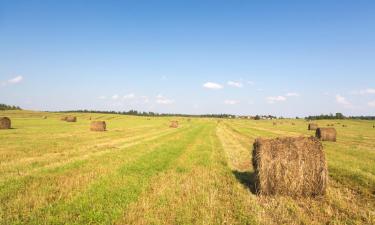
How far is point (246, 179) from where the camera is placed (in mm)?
12805

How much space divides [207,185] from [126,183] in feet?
9.14

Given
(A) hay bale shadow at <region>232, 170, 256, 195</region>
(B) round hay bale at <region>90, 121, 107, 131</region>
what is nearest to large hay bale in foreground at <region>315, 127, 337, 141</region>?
(A) hay bale shadow at <region>232, 170, 256, 195</region>

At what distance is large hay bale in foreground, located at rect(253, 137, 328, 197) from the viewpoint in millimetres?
10648

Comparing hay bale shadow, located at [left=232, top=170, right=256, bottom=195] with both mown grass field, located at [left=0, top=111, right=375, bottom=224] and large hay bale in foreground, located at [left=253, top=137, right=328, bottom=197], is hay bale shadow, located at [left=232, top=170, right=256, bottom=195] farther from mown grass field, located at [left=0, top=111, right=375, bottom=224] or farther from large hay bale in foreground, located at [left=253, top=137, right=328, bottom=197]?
large hay bale in foreground, located at [left=253, top=137, right=328, bottom=197]

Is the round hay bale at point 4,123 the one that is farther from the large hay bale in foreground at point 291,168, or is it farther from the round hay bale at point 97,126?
the large hay bale in foreground at point 291,168

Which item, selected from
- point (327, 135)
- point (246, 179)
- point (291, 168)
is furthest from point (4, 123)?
point (291, 168)

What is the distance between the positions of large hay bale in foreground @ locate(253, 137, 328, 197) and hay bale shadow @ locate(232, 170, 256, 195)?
408mm

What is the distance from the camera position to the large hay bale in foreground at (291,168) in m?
10.6

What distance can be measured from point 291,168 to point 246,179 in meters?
2.43

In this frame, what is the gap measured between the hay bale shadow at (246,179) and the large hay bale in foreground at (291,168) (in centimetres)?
41

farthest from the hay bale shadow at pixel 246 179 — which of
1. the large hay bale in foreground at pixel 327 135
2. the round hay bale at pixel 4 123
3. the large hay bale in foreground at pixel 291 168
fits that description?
the round hay bale at pixel 4 123

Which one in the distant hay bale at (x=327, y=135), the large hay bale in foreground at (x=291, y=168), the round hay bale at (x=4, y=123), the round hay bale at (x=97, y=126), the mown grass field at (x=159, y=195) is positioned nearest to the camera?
the mown grass field at (x=159, y=195)

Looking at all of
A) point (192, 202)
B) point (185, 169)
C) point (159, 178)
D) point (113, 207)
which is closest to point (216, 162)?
point (185, 169)

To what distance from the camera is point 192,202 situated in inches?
355
